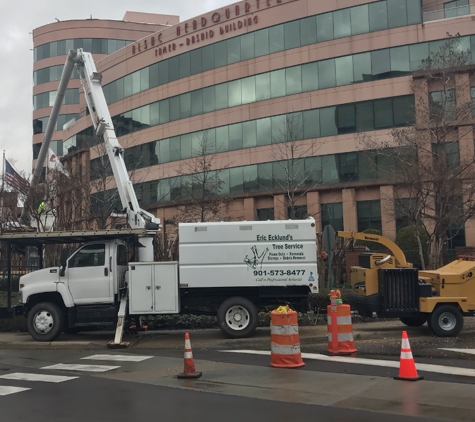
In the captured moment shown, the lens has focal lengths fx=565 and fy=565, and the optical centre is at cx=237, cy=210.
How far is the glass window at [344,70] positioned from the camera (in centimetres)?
3419

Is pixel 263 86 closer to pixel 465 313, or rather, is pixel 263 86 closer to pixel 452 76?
pixel 452 76

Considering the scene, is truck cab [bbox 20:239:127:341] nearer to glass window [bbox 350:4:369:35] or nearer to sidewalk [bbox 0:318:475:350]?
sidewalk [bbox 0:318:475:350]

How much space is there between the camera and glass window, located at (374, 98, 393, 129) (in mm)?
32750

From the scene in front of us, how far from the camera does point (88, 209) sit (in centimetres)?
2669

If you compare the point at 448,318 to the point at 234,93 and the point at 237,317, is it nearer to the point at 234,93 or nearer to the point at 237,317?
the point at 237,317

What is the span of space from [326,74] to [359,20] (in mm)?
3697

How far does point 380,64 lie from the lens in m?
33.5

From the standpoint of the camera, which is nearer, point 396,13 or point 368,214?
point 396,13

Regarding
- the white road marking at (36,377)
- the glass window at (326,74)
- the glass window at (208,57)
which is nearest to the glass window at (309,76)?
the glass window at (326,74)

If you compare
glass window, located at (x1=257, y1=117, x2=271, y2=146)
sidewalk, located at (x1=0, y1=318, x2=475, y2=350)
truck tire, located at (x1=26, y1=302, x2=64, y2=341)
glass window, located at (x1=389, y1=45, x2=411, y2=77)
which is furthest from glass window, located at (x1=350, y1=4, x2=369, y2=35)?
truck tire, located at (x1=26, y1=302, x2=64, y2=341)

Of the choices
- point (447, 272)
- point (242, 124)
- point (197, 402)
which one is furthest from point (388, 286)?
point (242, 124)

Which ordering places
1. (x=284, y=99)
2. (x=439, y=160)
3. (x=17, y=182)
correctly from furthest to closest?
(x=284, y=99) < (x=17, y=182) < (x=439, y=160)

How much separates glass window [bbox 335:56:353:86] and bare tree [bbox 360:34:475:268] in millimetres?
8827

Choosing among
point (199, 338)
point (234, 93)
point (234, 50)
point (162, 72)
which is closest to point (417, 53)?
point (234, 93)
